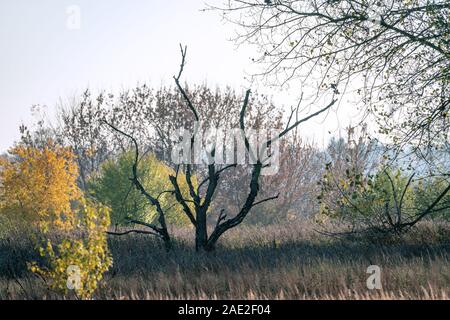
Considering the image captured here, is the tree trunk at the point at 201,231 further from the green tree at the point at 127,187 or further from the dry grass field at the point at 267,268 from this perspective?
the green tree at the point at 127,187

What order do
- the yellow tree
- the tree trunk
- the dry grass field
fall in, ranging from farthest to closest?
1. the yellow tree
2. the tree trunk
3. the dry grass field

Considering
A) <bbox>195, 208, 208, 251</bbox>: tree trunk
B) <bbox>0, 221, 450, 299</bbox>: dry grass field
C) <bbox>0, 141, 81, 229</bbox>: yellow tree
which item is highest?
<bbox>0, 141, 81, 229</bbox>: yellow tree

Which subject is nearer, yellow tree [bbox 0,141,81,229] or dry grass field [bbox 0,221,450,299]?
dry grass field [bbox 0,221,450,299]

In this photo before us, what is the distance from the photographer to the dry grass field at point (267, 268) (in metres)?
6.92

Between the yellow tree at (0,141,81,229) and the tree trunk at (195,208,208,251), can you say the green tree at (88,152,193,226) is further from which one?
the tree trunk at (195,208,208,251)

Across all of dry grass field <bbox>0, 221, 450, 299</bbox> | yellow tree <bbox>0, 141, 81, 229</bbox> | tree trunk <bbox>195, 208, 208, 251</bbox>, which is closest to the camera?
dry grass field <bbox>0, 221, 450, 299</bbox>

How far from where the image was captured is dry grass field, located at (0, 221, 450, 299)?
22.7 feet

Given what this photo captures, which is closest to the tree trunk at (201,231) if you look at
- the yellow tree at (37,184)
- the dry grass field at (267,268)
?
the dry grass field at (267,268)

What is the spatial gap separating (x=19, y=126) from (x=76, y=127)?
836 centimetres

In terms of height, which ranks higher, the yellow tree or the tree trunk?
the yellow tree

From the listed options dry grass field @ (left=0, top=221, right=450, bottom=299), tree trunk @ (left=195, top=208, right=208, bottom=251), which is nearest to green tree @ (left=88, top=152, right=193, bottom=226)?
dry grass field @ (left=0, top=221, right=450, bottom=299)

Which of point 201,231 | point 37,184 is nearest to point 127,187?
point 37,184
